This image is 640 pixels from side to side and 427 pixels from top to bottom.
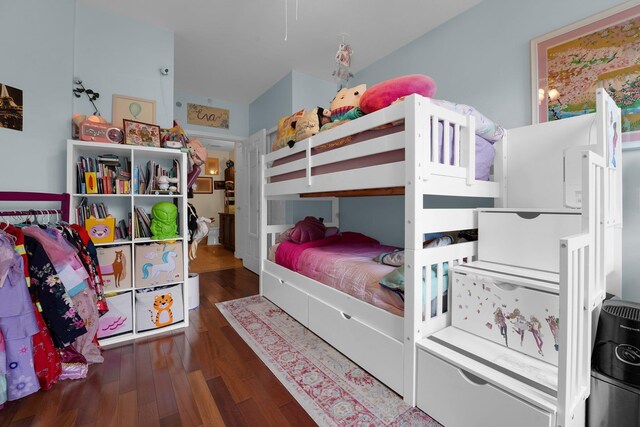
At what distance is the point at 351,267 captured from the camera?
1.82 meters

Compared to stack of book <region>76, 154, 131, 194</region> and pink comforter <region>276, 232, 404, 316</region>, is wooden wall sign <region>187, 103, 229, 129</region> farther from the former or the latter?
pink comforter <region>276, 232, 404, 316</region>

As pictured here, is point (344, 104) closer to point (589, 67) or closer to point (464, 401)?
point (589, 67)

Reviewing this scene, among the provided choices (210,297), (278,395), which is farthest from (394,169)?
(210,297)

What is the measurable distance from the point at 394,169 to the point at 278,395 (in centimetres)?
132

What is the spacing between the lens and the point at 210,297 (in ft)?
9.80

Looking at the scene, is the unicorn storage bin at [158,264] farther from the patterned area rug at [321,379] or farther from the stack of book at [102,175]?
the patterned area rug at [321,379]

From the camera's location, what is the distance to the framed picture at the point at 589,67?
1554 mm

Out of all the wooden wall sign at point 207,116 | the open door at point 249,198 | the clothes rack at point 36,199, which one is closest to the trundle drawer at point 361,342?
the clothes rack at point 36,199

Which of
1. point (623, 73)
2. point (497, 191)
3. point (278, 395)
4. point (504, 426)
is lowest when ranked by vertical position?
point (278, 395)

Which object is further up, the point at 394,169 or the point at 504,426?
the point at 394,169

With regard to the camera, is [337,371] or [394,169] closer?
[394,169]

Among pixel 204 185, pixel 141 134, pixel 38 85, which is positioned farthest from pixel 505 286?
pixel 204 185

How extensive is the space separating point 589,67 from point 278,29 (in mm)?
2356

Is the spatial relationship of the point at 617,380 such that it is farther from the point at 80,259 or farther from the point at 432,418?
the point at 80,259
